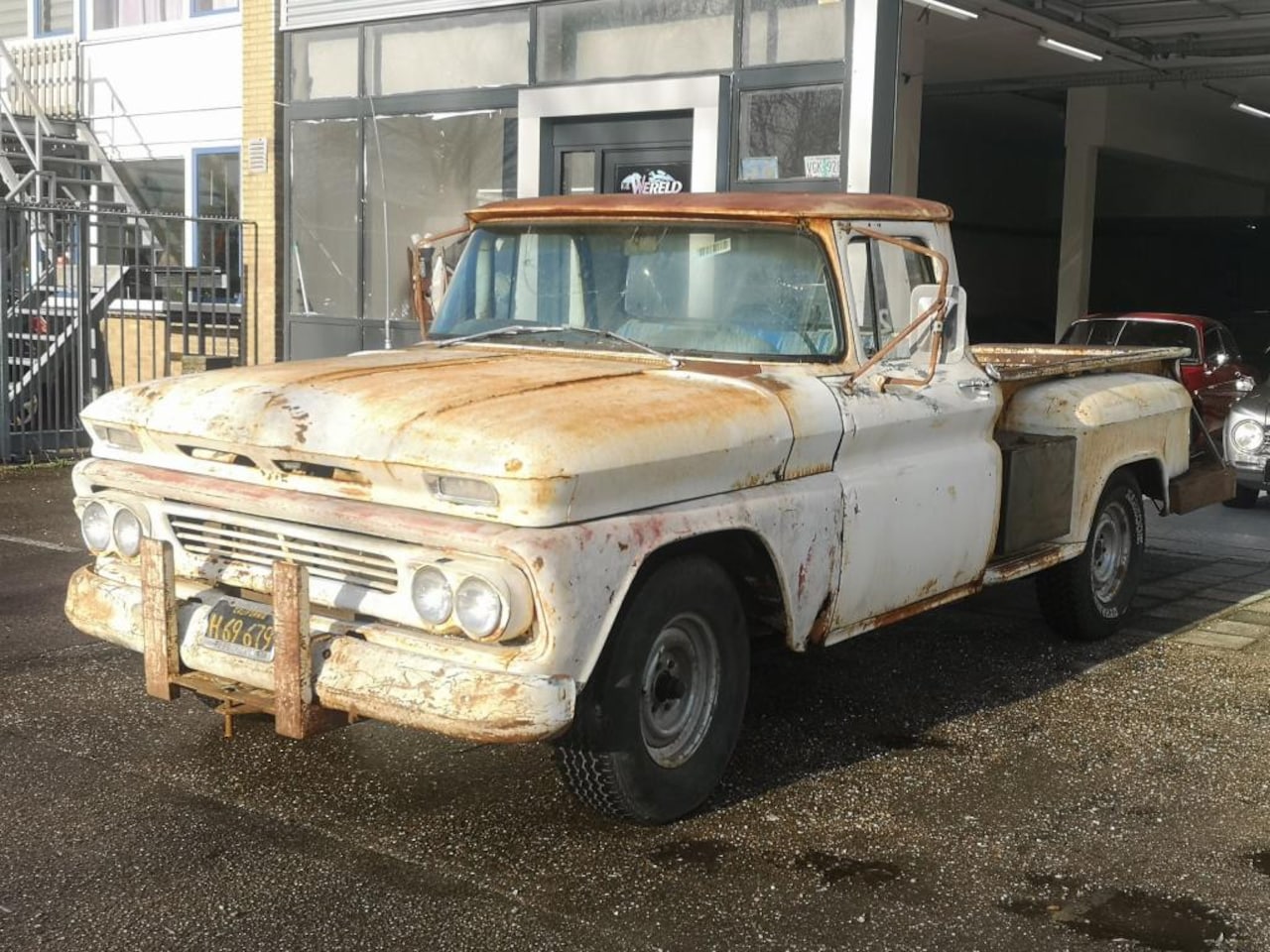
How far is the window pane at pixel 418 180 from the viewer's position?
1436cm

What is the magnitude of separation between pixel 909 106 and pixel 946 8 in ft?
15.3

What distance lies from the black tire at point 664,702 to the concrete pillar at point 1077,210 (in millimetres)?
18244

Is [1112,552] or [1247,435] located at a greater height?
[1247,435]

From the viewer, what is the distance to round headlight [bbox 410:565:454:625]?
4227mm

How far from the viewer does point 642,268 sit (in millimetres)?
5617

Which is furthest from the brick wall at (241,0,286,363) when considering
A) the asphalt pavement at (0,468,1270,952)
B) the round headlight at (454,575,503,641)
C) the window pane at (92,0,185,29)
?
the round headlight at (454,575,503,641)

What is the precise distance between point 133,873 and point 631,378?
2.05 metres

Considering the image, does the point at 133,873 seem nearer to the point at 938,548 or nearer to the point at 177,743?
the point at 177,743

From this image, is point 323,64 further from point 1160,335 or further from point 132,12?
point 1160,335

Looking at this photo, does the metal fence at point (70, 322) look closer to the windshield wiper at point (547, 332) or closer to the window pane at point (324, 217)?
the window pane at point (324, 217)

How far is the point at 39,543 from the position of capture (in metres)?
9.37

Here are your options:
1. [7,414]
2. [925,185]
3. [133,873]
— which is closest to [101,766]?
[133,873]

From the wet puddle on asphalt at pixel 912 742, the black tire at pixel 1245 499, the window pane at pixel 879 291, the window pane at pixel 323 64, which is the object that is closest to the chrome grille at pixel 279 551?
the window pane at pixel 879 291

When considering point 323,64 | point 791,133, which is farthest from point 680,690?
point 323,64
